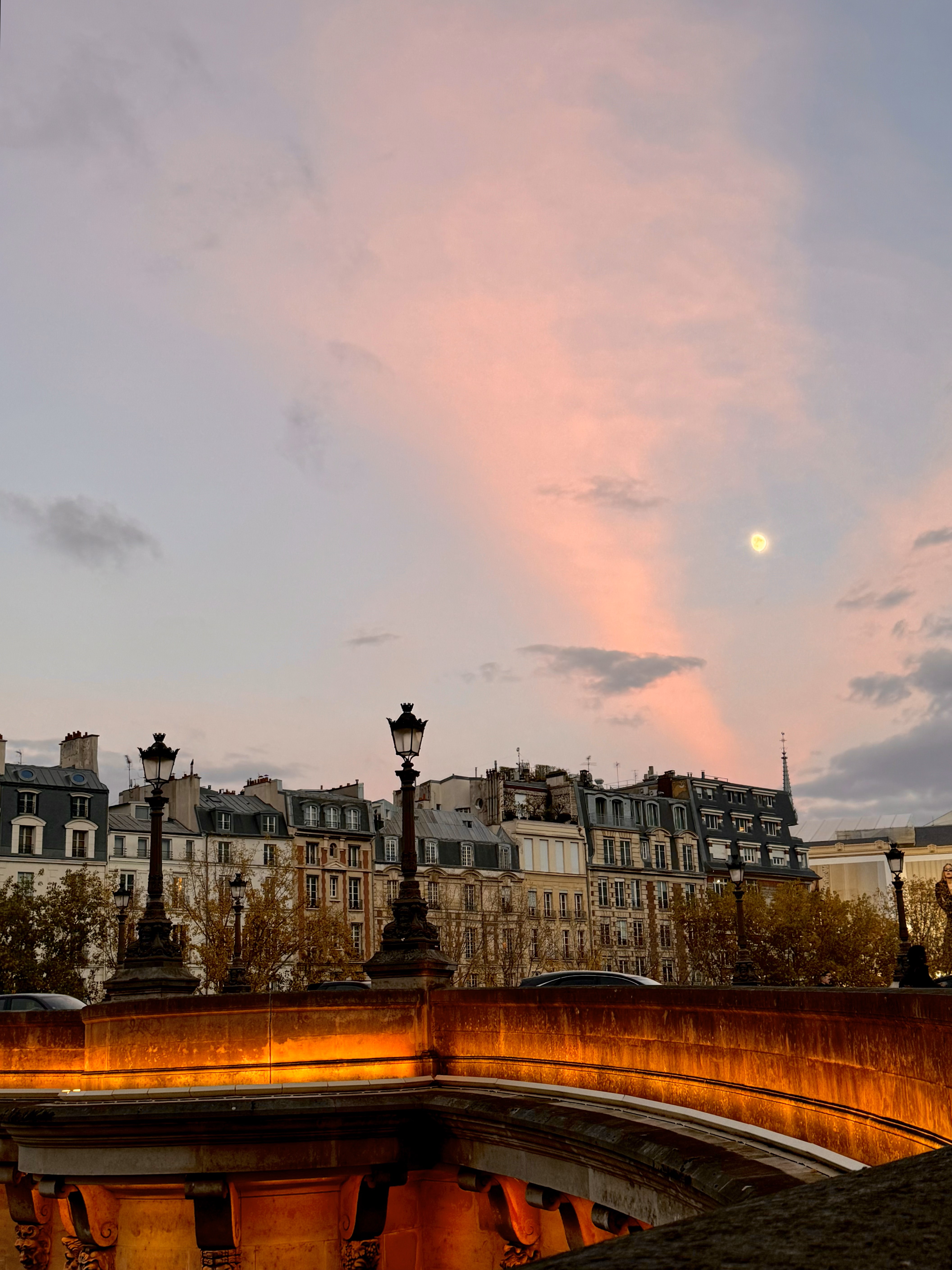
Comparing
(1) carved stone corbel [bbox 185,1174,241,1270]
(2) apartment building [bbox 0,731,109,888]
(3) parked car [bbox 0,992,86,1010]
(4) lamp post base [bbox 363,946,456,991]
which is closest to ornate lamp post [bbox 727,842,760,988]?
(3) parked car [bbox 0,992,86,1010]

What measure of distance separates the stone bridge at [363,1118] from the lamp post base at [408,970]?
51cm

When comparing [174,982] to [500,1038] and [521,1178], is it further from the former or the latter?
[521,1178]

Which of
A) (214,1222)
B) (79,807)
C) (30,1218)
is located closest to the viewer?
(214,1222)

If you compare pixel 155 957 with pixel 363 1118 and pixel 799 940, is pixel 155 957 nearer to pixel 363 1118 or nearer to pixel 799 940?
pixel 363 1118

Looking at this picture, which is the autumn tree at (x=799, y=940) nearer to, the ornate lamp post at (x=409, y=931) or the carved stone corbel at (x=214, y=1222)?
the ornate lamp post at (x=409, y=931)

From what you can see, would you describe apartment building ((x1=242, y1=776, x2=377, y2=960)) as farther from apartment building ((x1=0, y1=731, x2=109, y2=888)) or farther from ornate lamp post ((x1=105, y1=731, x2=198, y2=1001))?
ornate lamp post ((x1=105, y1=731, x2=198, y2=1001))

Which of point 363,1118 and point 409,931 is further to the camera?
point 409,931

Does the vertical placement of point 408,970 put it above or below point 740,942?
below

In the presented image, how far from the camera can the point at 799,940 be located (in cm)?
7838

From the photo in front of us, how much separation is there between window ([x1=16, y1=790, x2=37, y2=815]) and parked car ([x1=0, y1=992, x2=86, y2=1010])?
51.7 meters

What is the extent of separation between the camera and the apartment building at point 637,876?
9819 centimetres

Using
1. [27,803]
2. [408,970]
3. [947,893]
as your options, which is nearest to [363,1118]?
[408,970]

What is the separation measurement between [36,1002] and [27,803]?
52845mm

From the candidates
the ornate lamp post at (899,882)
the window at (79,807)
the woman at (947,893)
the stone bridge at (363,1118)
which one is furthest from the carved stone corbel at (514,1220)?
the window at (79,807)
